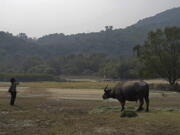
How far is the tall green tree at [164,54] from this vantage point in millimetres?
69188

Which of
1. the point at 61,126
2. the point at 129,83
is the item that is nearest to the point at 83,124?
the point at 61,126

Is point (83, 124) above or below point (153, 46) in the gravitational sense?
below

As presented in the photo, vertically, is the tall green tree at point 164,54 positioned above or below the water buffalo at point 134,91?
above

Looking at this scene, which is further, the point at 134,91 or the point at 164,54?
the point at 164,54

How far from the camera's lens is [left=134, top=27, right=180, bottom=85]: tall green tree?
69.2 metres

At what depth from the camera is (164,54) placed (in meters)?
70.1

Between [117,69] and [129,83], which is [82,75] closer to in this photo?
[117,69]

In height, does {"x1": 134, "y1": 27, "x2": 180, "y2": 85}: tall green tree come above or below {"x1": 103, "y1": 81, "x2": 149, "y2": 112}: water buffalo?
above

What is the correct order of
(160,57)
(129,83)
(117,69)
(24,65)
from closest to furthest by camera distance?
(129,83) → (160,57) → (117,69) → (24,65)

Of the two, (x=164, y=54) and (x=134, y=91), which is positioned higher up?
(x=164, y=54)

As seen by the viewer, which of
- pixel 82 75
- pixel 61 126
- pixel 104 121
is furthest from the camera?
pixel 82 75

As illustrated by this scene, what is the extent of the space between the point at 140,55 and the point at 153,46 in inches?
119

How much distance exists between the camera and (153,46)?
2822 inches

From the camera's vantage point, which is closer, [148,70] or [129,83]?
[129,83]
